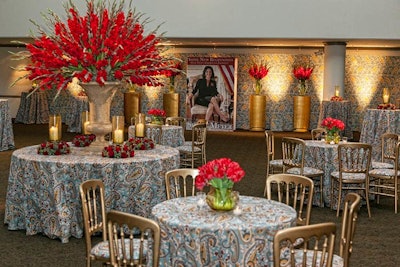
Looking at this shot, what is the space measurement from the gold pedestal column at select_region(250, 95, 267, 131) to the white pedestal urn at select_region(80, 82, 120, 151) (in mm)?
11689

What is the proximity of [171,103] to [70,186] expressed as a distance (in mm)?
12502

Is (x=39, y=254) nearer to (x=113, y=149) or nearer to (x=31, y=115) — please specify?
(x=113, y=149)

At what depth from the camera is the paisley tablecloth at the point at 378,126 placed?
38.8 feet

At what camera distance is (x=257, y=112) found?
1797cm

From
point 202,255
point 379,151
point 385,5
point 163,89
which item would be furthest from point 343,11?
point 202,255

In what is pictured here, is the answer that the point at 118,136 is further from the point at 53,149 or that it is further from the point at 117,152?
the point at 53,149

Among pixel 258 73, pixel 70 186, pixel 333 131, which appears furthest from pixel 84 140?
pixel 258 73

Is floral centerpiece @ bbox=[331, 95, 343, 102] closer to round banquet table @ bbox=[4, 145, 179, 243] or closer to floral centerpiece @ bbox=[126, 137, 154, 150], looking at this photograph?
floral centerpiece @ bbox=[126, 137, 154, 150]

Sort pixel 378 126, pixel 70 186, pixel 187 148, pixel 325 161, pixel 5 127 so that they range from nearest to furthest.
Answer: pixel 70 186
pixel 325 161
pixel 187 148
pixel 378 126
pixel 5 127

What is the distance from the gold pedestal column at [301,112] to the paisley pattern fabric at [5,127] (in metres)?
8.48

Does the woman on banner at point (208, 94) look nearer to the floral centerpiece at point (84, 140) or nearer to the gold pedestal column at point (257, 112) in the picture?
the gold pedestal column at point (257, 112)

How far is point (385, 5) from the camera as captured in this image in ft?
43.6

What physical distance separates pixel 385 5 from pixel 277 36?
242cm

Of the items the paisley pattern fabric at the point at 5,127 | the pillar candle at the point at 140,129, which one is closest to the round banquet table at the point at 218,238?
the pillar candle at the point at 140,129
